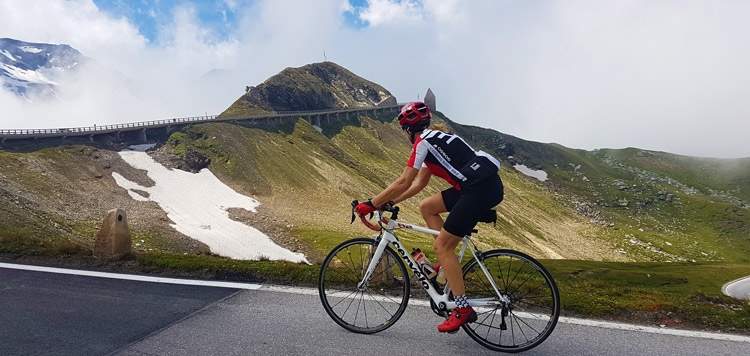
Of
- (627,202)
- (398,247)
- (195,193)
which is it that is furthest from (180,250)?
(627,202)

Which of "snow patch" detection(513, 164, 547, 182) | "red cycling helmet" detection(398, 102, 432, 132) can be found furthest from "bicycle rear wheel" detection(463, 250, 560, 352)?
"snow patch" detection(513, 164, 547, 182)

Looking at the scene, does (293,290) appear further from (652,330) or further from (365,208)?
(652,330)

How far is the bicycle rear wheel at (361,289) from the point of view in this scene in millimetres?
6680

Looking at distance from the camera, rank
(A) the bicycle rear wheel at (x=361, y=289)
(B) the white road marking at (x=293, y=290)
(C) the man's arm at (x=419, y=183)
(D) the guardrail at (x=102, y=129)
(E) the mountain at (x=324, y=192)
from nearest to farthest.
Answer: (B) the white road marking at (x=293, y=290), (C) the man's arm at (x=419, y=183), (A) the bicycle rear wheel at (x=361, y=289), (E) the mountain at (x=324, y=192), (D) the guardrail at (x=102, y=129)

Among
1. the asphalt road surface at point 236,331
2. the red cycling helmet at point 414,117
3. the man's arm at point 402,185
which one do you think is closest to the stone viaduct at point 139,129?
the asphalt road surface at point 236,331

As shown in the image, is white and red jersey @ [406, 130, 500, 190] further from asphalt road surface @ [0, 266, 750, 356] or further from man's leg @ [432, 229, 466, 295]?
asphalt road surface @ [0, 266, 750, 356]

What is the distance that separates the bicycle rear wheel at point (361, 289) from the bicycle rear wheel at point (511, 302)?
1140 mm

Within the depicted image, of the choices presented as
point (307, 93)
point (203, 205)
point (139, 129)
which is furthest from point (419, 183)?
point (307, 93)

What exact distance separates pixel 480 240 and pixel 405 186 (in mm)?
71029

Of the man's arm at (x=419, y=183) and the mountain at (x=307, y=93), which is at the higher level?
the mountain at (x=307, y=93)

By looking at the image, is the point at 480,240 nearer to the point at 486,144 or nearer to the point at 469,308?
the point at 469,308

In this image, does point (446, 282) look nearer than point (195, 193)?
Yes

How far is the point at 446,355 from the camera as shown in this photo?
5605mm

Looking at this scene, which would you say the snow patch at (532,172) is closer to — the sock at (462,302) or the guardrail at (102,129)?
the guardrail at (102,129)
